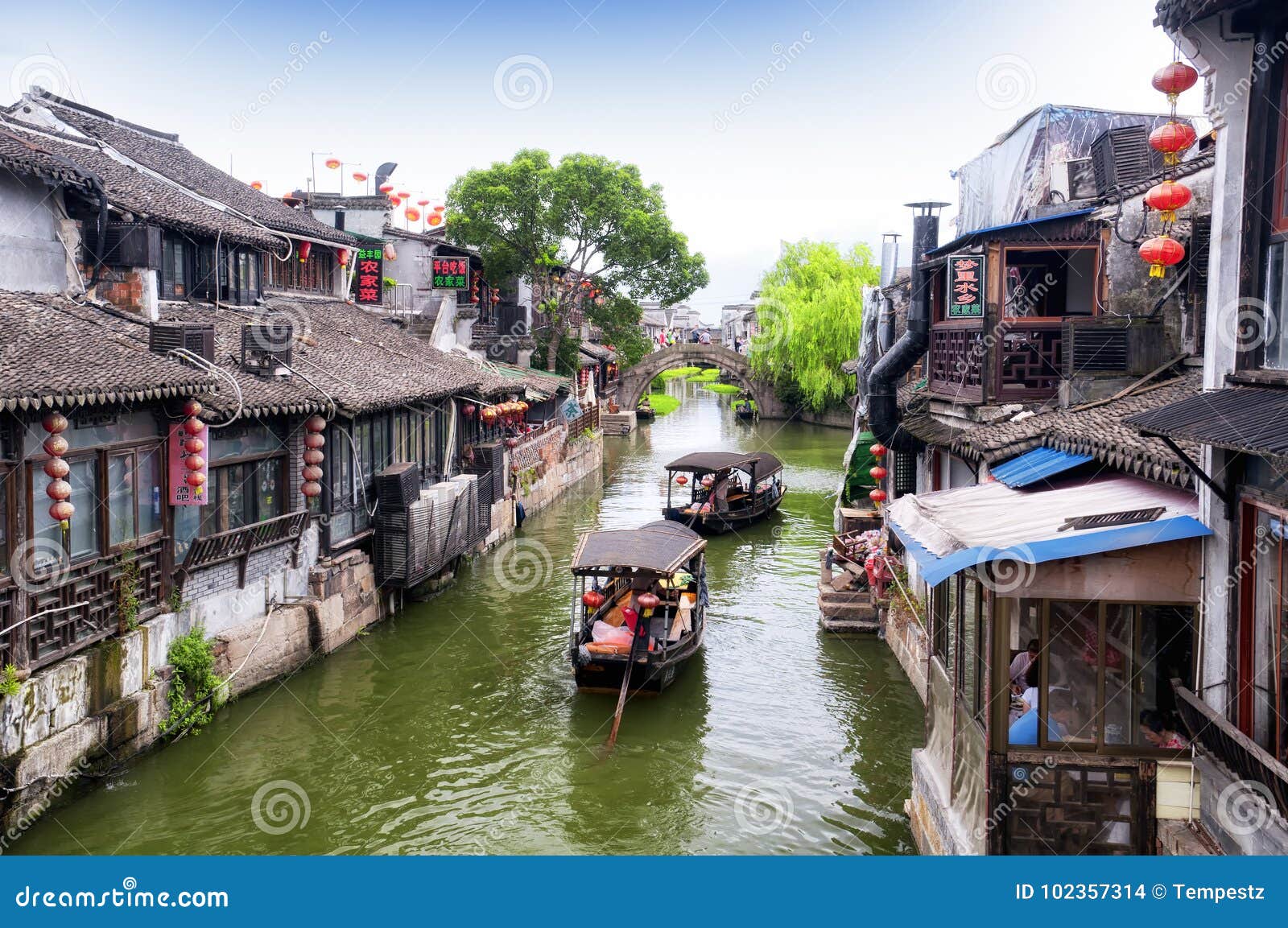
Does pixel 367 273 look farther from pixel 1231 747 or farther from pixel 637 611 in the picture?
pixel 1231 747

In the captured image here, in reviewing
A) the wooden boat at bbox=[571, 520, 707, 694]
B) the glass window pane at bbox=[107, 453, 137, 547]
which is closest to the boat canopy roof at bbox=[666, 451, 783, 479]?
the wooden boat at bbox=[571, 520, 707, 694]

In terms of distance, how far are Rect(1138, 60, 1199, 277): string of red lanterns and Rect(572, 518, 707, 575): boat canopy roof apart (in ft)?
25.7

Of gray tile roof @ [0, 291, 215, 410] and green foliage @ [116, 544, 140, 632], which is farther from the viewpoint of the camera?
green foliage @ [116, 544, 140, 632]

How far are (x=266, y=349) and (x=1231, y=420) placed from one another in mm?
11680

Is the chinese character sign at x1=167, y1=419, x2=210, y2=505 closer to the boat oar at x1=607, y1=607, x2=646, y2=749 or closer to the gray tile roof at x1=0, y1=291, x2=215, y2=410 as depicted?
the gray tile roof at x1=0, y1=291, x2=215, y2=410

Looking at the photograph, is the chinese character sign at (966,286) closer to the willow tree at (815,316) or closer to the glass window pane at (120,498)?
the glass window pane at (120,498)

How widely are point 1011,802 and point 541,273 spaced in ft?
114

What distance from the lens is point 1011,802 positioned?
6.95 metres

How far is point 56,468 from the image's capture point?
9.72m

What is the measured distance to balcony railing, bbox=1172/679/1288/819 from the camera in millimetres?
5742

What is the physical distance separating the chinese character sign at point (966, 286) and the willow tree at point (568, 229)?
2659 cm

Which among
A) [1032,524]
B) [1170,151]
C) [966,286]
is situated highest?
[1170,151]

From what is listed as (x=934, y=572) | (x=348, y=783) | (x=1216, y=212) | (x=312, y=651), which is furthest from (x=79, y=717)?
(x=1216, y=212)

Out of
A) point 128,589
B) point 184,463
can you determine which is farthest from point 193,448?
point 128,589
